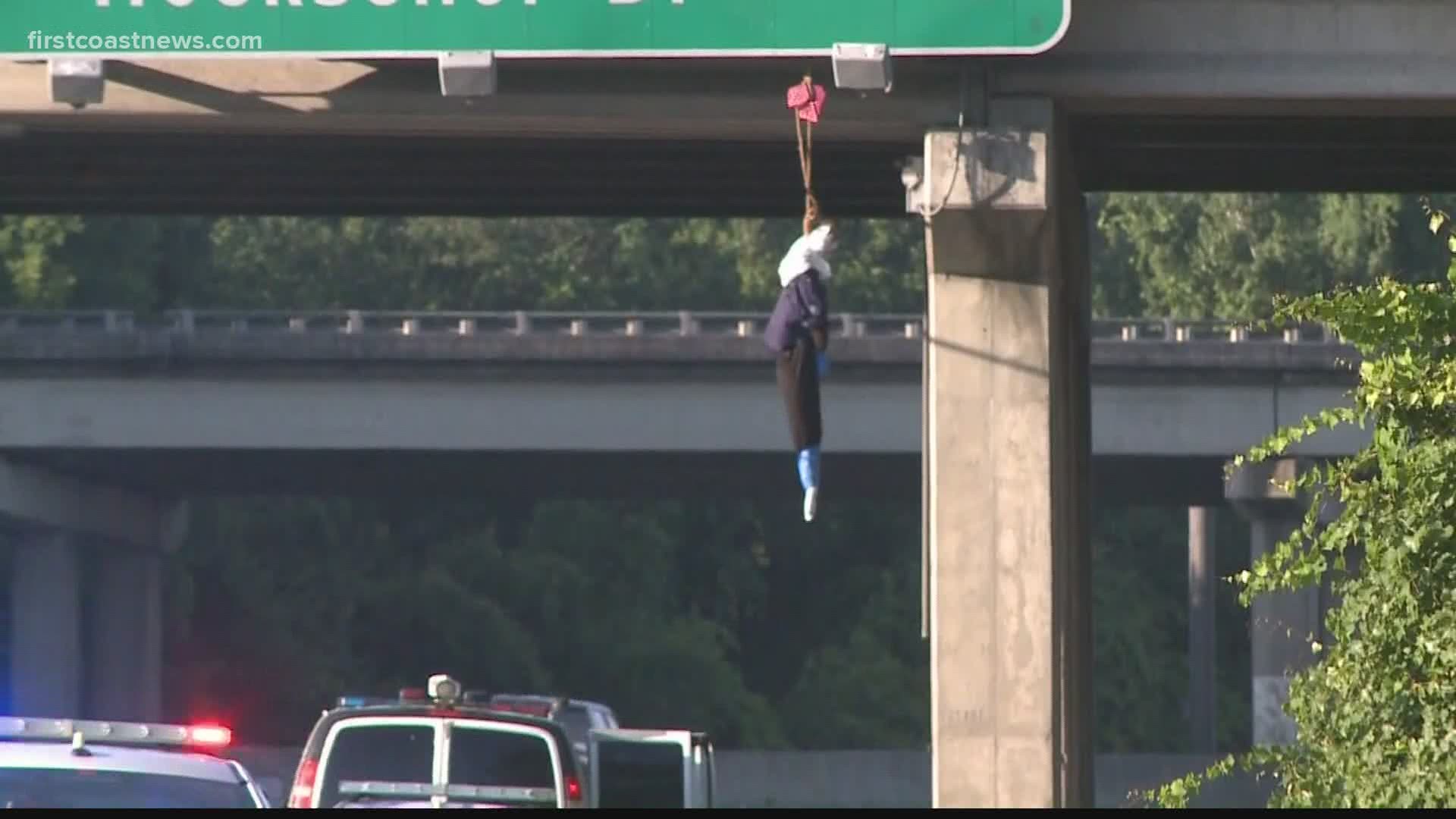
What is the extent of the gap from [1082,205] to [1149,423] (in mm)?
27119

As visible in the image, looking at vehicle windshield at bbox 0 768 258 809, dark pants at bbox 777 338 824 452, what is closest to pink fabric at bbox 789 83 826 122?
dark pants at bbox 777 338 824 452

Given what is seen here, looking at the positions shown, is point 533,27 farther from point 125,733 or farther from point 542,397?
point 542,397

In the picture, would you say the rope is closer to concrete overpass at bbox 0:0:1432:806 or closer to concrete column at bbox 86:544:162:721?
concrete overpass at bbox 0:0:1432:806

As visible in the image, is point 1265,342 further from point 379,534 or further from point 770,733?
point 379,534

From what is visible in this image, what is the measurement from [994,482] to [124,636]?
141 feet

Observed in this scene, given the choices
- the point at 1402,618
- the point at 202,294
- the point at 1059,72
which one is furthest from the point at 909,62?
the point at 202,294

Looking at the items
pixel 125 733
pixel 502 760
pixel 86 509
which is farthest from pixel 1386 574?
pixel 86 509

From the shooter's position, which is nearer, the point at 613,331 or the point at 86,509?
the point at 613,331

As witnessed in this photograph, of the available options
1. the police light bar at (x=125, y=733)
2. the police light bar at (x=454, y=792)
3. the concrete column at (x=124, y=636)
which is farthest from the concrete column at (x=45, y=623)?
the police light bar at (x=125, y=733)

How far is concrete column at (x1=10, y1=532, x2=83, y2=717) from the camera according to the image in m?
57.1

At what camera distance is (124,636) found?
60.6m

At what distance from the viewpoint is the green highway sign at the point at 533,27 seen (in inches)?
739

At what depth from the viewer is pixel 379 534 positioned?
75.4 m

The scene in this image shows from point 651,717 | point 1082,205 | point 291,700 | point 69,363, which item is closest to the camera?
point 1082,205
